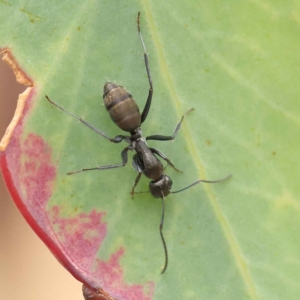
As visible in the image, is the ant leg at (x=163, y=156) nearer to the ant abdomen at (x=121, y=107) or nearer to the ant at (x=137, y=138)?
the ant at (x=137, y=138)

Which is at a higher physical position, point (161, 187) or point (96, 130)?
point (96, 130)

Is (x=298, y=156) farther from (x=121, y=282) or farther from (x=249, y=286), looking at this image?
(x=121, y=282)

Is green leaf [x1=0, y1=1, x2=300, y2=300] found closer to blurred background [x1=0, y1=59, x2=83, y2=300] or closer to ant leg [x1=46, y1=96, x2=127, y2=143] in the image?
ant leg [x1=46, y1=96, x2=127, y2=143]

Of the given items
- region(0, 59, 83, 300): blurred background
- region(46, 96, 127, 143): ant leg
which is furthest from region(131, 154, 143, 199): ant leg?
region(0, 59, 83, 300): blurred background

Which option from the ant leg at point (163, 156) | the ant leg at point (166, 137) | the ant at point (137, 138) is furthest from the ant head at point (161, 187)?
the ant leg at point (166, 137)

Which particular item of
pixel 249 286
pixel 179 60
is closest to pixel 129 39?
pixel 179 60

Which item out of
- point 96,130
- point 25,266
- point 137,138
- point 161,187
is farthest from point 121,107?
point 25,266

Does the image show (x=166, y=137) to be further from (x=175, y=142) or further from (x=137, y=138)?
(x=137, y=138)
